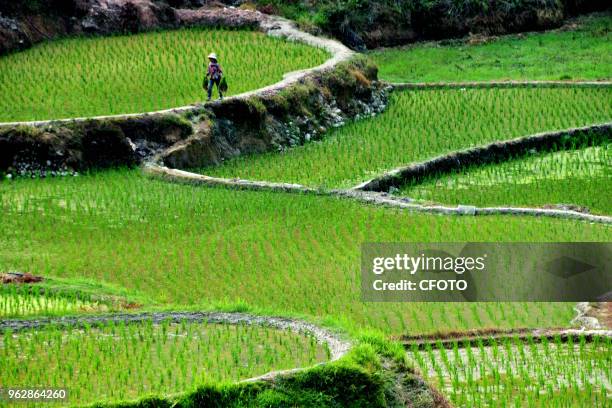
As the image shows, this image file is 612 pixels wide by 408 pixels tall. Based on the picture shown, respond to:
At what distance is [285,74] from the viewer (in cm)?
2231

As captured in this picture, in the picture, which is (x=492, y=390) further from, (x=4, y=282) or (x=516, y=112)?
(x=516, y=112)

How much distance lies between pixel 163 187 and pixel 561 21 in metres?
14.2

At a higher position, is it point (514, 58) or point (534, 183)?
point (514, 58)

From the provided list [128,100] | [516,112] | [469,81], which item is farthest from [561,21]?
[128,100]

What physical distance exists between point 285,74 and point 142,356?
12.2m

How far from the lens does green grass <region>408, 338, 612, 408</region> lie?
420 inches

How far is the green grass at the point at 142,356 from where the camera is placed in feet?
32.2

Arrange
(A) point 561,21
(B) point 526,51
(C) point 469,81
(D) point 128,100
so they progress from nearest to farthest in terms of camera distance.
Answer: (D) point 128,100, (C) point 469,81, (B) point 526,51, (A) point 561,21

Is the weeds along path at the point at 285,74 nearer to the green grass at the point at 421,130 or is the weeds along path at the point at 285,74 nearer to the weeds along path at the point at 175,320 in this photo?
the green grass at the point at 421,130

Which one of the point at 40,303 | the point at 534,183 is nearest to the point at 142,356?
the point at 40,303

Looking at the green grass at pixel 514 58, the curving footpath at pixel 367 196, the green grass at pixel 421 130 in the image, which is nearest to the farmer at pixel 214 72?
the green grass at pixel 421 130

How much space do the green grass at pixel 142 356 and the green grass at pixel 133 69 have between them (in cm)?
838

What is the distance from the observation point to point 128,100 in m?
20.5

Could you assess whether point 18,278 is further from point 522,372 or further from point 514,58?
point 514,58
